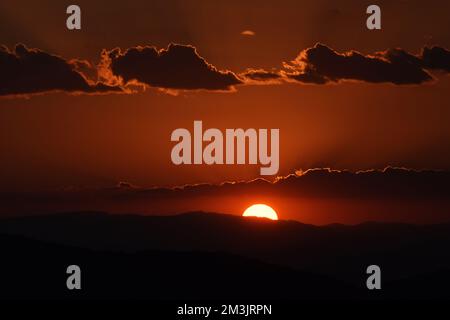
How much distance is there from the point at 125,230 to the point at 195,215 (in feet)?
8.25

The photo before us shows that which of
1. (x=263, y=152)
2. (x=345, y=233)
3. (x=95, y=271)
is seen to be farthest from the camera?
(x=345, y=233)

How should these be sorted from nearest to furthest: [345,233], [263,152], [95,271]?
[263,152] < [95,271] < [345,233]

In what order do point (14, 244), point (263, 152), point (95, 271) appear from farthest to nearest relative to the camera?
point (14, 244), point (95, 271), point (263, 152)

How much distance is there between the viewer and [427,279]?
20375mm

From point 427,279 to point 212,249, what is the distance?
5.84 m

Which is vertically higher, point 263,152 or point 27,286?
point 263,152

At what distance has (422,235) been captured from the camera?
2016 centimetres

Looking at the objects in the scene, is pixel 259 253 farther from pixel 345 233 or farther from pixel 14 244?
pixel 14 244

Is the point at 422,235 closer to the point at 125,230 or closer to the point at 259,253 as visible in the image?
the point at 259,253

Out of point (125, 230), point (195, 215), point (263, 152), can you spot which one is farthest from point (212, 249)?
point (263, 152)

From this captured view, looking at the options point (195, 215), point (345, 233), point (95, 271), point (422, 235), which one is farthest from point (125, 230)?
point (422, 235)
